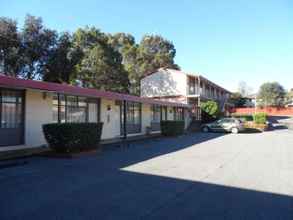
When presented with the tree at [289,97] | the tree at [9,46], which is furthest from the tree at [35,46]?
the tree at [289,97]

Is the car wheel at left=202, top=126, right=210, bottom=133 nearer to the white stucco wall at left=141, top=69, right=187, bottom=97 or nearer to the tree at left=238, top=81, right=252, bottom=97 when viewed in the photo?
the white stucco wall at left=141, top=69, right=187, bottom=97

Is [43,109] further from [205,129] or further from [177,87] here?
[177,87]

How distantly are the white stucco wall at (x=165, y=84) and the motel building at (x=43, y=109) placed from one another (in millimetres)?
16939

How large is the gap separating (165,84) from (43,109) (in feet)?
86.4

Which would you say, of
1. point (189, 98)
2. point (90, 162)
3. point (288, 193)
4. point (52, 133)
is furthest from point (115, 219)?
point (189, 98)

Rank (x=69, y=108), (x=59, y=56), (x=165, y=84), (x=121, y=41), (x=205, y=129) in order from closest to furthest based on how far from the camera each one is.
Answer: (x=69, y=108), (x=205, y=129), (x=59, y=56), (x=165, y=84), (x=121, y=41)

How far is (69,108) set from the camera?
14.5 meters

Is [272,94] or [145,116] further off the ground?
[272,94]

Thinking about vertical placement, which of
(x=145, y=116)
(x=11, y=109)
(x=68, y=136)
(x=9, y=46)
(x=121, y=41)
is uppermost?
(x=121, y=41)

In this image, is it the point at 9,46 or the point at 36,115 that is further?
the point at 9,46

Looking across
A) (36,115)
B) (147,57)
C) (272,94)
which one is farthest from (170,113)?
(272,94)

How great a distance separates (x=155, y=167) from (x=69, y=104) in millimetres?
7328

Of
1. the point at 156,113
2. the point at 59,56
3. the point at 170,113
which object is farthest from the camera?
the point at 59,56

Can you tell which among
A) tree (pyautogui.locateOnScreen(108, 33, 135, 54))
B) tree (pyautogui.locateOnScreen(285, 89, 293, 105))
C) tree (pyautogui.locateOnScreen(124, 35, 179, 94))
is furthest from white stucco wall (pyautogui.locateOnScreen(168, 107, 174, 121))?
tree (pyautogui.locateOnScreen(285, 89, 293, 105))
